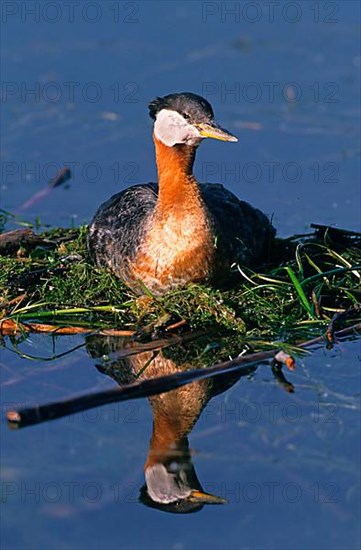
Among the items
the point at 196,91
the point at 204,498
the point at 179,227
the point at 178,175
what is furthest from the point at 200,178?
the point at 204,498

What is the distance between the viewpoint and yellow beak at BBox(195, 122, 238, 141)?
8.58m

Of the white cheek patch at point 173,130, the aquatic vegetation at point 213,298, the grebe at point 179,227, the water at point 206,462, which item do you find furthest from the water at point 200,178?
the white cheek patch at point 173,130

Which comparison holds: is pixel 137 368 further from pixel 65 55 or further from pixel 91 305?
pixel 65 55

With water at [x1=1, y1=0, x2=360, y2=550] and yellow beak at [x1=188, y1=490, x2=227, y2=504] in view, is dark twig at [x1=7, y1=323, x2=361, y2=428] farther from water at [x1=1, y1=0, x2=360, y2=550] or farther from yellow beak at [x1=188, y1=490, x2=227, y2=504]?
yellow beak at [x1=188, y1=490, x2=227, y2=504]

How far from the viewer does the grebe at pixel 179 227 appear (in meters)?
8.86

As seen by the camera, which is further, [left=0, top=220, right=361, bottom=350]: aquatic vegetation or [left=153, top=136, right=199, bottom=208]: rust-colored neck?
[left=153, top=136, right=199, bottom=208]: rust-colored neck

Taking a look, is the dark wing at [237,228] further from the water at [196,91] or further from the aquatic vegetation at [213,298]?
the water at [196,91]

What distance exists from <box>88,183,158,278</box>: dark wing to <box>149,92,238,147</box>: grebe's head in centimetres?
67

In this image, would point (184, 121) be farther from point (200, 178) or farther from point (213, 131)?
point (200, 178)

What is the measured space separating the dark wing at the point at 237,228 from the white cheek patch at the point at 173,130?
1.86ft

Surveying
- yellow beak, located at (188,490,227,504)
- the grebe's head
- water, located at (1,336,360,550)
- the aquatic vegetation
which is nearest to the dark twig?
water, located at (1,336,360,550)

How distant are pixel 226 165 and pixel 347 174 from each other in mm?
1169

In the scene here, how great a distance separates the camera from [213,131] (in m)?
8.66

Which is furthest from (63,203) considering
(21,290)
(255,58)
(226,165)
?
(255,58)
